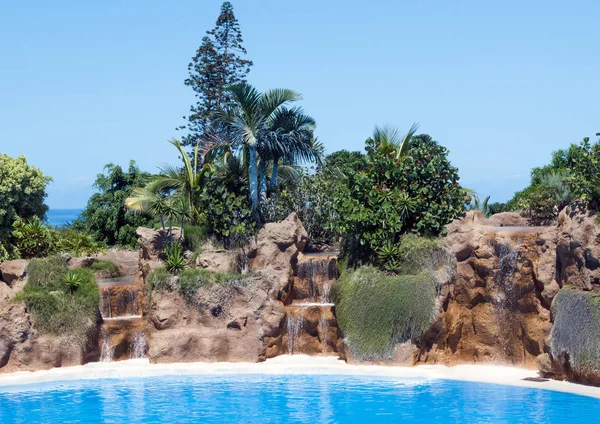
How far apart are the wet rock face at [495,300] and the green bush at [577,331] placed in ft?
5.01

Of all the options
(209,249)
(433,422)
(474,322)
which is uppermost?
(209,249)

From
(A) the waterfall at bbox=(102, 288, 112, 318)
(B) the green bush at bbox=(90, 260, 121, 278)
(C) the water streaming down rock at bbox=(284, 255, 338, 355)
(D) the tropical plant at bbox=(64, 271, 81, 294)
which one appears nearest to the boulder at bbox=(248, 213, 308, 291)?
(C) the water streaming down rock at bbox=(284, 255, 338, 355)

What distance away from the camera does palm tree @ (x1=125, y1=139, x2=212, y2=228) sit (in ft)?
107

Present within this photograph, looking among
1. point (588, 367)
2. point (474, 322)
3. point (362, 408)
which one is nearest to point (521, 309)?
point (474, 322)

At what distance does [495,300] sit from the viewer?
89.8 feet

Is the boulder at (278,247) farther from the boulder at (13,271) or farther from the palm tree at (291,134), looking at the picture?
the boulder at (13,271)

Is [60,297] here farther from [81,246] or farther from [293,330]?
[81,246]

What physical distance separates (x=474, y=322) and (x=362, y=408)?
22.0ft

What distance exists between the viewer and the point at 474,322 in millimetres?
27656

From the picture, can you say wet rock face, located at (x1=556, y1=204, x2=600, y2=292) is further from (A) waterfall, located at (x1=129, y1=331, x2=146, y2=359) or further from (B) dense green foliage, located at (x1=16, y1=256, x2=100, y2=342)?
(B) dense green foliage, located at (x1=16, y1=256, x2=100, y2=342)

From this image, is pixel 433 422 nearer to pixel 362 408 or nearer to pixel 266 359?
pixel 362 408

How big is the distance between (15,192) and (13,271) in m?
4.17

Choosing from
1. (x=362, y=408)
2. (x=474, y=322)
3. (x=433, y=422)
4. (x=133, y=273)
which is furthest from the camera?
(x=133, y=273)

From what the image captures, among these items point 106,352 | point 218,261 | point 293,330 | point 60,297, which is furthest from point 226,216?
point 60,297
